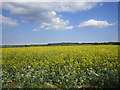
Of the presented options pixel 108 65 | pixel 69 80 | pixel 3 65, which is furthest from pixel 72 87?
pixel 3 65

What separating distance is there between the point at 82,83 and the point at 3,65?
4.48m

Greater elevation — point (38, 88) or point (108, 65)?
point (108, 65)

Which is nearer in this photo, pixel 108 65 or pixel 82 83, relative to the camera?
pixel 82 83

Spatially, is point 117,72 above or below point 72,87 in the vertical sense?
above

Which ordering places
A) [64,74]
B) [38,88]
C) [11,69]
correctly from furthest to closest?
[11,69]
[64,74]
[38,88]

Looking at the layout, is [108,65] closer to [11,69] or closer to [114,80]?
[114,80]

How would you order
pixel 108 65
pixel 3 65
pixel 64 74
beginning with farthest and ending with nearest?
pixel 3 65 → pixel 108 65 → pixel 64 74

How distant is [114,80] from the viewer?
3859 millimetres

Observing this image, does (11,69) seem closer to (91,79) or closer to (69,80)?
(69,80)

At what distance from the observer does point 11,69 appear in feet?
18.6

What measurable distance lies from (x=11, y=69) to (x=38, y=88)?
2597 mm

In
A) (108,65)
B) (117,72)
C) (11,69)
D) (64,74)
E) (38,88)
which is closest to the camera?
(38,88)

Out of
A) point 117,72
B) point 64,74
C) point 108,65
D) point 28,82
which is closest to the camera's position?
point 28,82

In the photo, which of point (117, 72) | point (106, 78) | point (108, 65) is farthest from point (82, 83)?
point (108, 65)
